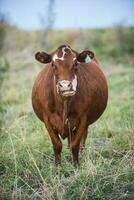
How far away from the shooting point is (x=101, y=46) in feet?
102

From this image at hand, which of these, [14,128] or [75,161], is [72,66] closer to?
[75,161]

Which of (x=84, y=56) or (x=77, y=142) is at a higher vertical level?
(x=84, y=56)

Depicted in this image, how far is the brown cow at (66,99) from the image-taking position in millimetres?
6211

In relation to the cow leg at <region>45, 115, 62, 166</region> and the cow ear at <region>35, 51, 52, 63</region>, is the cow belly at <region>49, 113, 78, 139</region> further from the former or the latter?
the cow ear at <region>35, 51, 52, 63</region>

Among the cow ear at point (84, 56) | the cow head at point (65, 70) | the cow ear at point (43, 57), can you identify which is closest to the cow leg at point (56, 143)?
the cow head at point (65, 70)

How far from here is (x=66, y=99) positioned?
20.6 feet

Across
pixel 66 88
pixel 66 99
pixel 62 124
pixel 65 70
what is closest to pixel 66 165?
pixel 62 124

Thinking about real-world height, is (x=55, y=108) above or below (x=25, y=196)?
above

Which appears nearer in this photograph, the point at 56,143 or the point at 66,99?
the point at 66,99

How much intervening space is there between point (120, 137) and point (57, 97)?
4.87 feet

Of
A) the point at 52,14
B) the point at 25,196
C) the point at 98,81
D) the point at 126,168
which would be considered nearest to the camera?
the point at 25,196

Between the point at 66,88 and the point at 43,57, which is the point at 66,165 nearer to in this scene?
the point at 66,88

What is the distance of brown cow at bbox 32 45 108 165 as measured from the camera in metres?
6.21

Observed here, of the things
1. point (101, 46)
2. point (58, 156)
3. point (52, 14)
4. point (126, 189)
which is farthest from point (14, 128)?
point (101, 46)
